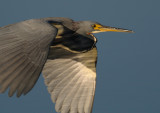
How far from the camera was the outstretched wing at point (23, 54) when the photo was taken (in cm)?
557

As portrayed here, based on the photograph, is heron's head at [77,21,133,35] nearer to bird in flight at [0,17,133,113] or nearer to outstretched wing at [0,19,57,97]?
bird in flight at [0,17,133,113]

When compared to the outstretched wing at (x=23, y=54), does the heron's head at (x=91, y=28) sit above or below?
below

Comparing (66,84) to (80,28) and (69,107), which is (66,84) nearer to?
(69,107)

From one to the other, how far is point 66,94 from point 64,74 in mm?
382

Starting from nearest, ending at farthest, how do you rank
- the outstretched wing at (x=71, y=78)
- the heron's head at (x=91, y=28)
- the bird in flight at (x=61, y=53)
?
the bird in flight at (x=61, y=53) < the heron's head at (x=91, y=28) < the outstretched wing at (x=71, y=78)

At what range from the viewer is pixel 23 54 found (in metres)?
5.95

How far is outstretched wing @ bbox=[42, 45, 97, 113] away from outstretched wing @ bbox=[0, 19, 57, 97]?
133cm

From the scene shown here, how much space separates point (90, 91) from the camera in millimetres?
7781

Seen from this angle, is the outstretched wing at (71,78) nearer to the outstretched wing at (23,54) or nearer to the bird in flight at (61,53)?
the bird in flight at (61,53)

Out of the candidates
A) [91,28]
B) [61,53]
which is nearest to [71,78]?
[61,53]

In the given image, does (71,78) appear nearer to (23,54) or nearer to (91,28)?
(91,28)

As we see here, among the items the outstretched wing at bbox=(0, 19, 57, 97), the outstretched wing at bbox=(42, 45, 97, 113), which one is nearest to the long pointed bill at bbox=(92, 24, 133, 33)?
the outstretched wing at bbox=(42, 45, 97, 113)

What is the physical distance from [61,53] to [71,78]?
47 cm

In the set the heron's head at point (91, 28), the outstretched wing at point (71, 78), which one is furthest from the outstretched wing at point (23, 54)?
the outstretched wing at point (71, 78)
